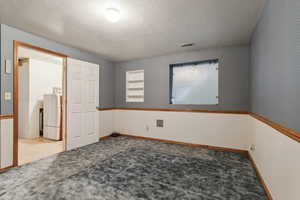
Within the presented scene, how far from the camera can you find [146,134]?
452cm

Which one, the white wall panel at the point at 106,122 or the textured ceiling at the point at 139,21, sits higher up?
the textured ceiling at the point at 139,21

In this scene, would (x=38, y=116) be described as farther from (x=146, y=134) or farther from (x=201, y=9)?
(x=201, y=9)

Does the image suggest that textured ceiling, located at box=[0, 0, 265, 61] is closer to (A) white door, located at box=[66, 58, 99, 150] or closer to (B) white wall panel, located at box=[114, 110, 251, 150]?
(A) white door, located at box=[66, 58, 99, 150]

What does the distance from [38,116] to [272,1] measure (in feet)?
19.6

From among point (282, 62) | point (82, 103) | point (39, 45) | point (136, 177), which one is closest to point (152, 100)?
point (82, 103)

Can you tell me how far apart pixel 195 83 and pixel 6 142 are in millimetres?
4052

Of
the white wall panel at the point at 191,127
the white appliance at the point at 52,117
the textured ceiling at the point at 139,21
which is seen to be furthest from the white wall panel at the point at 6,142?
the white wall panel at the point at 191,127

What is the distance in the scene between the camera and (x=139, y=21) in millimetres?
2377

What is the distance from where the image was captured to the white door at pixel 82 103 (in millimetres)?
3465

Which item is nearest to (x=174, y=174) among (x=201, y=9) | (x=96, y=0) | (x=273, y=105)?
(x=273, y=105)

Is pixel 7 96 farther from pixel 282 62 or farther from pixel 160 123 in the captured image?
pixel 282 62

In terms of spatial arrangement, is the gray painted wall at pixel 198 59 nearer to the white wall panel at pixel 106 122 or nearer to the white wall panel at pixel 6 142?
the white wall panel at pixel 106 122

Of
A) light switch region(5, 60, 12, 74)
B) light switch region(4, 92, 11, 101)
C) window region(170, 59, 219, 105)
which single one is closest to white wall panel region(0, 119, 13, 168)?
light switch region(4, 92, 11, 101)

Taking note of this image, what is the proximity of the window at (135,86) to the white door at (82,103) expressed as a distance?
1.07m
